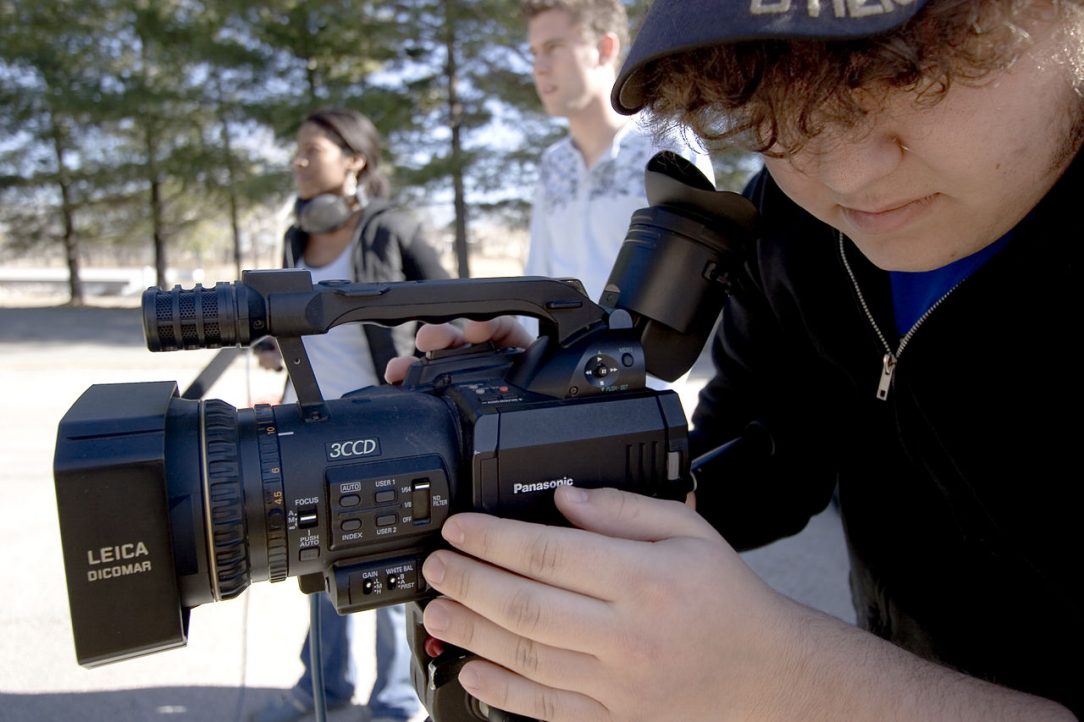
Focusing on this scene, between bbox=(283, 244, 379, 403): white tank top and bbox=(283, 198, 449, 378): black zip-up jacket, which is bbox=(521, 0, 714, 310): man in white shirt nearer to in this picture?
bbox=(283, 198, 449, 378): black zip-up jacket

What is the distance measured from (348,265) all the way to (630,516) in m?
A: 2.01

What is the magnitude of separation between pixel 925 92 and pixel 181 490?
0.91 meters

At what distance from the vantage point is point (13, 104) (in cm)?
1468

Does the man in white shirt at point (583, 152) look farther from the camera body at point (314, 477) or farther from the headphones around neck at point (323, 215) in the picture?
the camera body at point (314, 477)

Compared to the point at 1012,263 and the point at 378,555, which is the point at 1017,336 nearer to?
the point at 1012,263

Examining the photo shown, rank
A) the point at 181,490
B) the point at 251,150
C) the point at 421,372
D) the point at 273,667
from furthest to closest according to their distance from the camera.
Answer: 1. the point at 251,150
2. the point at 273,667
3. the point at 421,372
4. the point at 181,490

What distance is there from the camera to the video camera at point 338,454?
2.81ft

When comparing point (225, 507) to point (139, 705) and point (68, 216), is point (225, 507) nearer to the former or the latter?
→ point (139, 705)

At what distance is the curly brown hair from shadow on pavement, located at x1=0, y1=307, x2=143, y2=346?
8.67 m

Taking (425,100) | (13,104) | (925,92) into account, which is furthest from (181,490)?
(13,104)

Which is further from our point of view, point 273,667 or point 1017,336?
point 273,667

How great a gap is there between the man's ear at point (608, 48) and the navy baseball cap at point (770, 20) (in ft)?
6.65

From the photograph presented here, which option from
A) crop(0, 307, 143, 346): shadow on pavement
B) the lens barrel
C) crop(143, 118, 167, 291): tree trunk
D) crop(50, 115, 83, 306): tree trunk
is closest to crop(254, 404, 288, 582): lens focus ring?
the lens barrel

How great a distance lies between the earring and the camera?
2.89 metres
